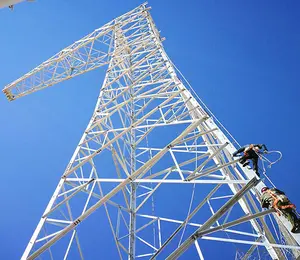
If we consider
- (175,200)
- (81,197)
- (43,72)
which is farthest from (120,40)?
(175,200)

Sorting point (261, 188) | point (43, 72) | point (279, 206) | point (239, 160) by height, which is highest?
point (43, 72)

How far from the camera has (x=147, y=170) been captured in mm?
7434

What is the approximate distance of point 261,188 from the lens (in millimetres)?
5055

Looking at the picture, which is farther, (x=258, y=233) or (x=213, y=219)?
(x=258, y=233)

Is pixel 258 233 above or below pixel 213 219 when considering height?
below

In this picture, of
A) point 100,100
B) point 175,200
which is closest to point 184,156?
point 175,200

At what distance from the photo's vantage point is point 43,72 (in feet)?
55.9

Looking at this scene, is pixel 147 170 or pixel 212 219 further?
pixel 147 170

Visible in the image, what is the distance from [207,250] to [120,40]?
23.7 meters

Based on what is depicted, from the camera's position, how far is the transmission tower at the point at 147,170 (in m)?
6.41

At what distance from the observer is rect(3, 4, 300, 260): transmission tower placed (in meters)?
6.41

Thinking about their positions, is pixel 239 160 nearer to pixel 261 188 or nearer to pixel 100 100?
pixel 261 188

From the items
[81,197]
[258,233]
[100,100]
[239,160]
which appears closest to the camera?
[239,160]

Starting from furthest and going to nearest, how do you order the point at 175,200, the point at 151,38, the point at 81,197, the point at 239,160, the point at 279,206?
the point at 175,200 < the point at 81,197 < the point at 151,38 < the point at 239,160 < the point at 279,206
